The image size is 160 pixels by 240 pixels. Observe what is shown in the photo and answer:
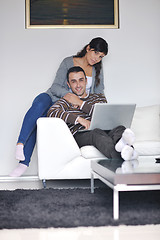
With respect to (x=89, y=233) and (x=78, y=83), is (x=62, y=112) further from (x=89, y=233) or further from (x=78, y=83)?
(x=89, y=233)

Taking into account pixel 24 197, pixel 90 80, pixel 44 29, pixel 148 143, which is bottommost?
pixel 24 197

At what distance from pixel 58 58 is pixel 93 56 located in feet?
1.66

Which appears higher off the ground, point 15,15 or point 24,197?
point 15,15

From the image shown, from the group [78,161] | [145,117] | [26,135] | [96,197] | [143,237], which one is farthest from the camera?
[145,117]

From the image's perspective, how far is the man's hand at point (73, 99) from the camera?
367 centimetres

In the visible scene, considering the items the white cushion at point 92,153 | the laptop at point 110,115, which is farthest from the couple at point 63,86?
the white cushion at point 92,153

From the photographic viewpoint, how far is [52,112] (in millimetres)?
3471

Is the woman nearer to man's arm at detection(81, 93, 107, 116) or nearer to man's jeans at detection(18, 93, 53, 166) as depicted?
man's jeans at detection(18, 93, 53, 166)

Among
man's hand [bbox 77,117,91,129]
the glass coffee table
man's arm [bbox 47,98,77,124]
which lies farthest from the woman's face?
the glass coffee table

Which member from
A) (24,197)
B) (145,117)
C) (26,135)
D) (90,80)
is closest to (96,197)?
(24,197)

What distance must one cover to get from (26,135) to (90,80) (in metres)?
1.15

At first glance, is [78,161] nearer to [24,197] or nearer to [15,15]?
[24,197]

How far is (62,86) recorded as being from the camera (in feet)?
13.0

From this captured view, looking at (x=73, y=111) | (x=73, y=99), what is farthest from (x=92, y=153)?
(x=73, y=99)
